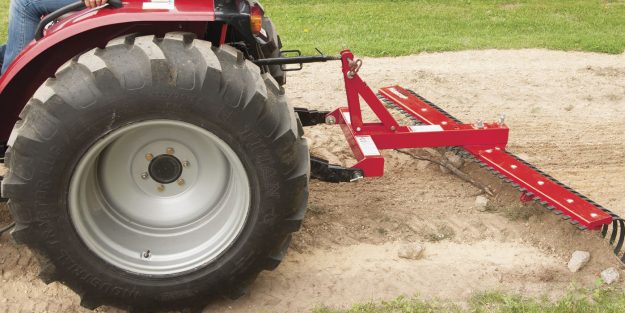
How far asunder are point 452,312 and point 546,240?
3.05 ft

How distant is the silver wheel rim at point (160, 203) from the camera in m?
3.18

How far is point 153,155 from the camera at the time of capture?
3277 mm

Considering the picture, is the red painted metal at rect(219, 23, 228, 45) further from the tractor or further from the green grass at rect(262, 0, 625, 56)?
the green grass at rect(262, 0, 625, 56)

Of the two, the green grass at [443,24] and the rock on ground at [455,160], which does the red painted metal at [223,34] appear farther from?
the green grass at [443,24]

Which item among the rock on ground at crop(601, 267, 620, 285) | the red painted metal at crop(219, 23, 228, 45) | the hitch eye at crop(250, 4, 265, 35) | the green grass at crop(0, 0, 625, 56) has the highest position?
the hitch eye at crop(250, 4, 265, 35)

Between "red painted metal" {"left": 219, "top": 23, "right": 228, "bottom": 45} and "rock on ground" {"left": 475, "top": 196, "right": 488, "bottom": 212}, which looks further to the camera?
"rock on ground" {"left": 475, "top": 196, "right": 488, "bottom": 212}

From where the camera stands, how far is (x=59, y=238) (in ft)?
9.92

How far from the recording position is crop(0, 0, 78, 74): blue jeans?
3564mm

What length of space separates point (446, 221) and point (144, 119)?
199 cm

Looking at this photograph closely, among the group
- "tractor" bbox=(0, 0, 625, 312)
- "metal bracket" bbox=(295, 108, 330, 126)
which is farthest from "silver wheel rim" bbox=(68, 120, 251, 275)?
"metal bracket" bbox=(295, 108, 330, 126)

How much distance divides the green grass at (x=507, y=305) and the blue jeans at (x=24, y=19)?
1.90m

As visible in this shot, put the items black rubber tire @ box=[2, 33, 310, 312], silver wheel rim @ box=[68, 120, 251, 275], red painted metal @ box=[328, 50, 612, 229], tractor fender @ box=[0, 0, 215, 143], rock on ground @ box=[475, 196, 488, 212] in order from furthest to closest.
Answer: rock on ground @ box=[475, 196, 488, 212], red painted metal @ box=[328, 50, 612, 229], silver wheel rim @ box=[68, 120, 251, 275], tractor fender @ box=[0, 0, 215, 143], black rubber tire @ box=[2, 33, 310, 312]

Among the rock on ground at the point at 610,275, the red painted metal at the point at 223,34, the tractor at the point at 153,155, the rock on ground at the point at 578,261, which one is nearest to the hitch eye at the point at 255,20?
the tractor at the point at 153,155

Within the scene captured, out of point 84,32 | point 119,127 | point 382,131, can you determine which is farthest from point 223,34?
point 382,131
